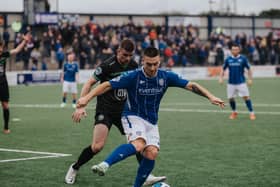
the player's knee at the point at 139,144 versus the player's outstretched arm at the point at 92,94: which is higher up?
the player's outstretched arm at the point at 92,94

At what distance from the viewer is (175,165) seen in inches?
387

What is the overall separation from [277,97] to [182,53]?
18.3 metres

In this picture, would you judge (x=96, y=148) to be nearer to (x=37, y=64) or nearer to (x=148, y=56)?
(x=148, y=56)

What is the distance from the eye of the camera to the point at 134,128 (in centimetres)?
767

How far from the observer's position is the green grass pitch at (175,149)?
873cm

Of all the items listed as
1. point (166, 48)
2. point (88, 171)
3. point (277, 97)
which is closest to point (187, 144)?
point (88, 171)

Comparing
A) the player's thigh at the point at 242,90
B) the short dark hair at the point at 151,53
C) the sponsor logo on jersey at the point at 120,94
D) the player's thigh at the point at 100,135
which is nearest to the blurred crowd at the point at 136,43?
the player's thigh at the point at 242,90

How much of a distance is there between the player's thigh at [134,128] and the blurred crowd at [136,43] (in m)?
23.5

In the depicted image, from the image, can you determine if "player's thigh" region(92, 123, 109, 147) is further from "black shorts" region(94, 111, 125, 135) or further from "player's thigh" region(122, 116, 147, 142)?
"player's thigh" region(122, 116, 147, 142)

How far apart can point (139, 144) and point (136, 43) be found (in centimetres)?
3247

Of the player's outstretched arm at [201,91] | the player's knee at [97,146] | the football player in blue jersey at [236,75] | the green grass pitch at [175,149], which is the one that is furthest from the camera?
the football player in blue jersey at [236,75]

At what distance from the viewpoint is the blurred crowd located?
36.3m

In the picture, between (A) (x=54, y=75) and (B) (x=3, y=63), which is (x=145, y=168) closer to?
(B) (x=3, y=63)

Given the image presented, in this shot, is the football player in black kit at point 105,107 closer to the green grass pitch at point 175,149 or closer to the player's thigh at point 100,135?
the player's thigh at point 100,135
